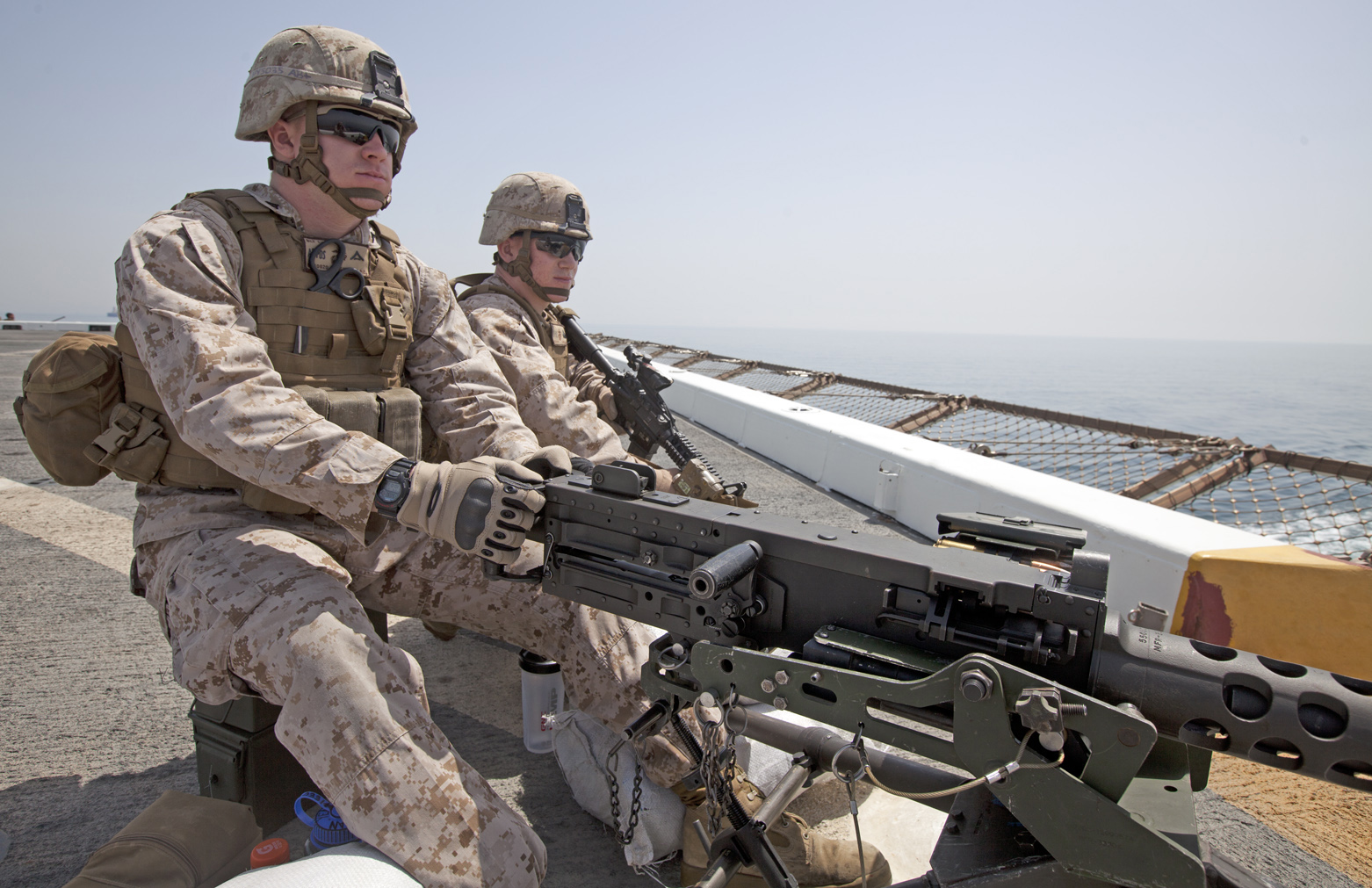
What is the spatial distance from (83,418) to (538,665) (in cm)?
164

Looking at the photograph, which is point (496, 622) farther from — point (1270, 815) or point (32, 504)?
point (32, 504)

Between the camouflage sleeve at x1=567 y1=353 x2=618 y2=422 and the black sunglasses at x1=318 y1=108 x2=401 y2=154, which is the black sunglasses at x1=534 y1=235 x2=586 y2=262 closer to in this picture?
the camouflage sleeve at x1=567 y1=353 x2=618 y2=422

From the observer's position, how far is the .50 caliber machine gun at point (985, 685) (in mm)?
1410

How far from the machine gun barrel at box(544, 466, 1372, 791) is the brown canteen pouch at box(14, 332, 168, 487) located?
1504mm

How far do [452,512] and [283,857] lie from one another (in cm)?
95

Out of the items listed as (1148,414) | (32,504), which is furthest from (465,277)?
(1148,414)

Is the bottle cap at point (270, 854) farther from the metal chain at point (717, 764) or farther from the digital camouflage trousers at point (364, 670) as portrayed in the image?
the metal chain at point (717, 764)

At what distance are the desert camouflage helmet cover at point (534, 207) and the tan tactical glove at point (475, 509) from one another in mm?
2731

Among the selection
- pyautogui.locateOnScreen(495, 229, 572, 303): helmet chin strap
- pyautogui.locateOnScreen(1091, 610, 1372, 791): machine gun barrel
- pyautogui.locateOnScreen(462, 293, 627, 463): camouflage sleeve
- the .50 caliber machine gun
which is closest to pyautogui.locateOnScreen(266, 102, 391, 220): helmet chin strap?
pyautogui.locateOnScreen(462, 293, 627, 463): camouflage sleeve

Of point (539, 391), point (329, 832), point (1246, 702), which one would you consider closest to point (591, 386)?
point (539, 391)

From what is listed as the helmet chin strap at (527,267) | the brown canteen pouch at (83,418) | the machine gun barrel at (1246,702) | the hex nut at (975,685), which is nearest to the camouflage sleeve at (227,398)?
the brown canteen pouch at (83,418)

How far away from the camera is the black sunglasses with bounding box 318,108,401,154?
8.88 feet

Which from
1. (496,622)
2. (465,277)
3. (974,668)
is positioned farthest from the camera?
(465,277)

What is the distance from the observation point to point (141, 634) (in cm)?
347
